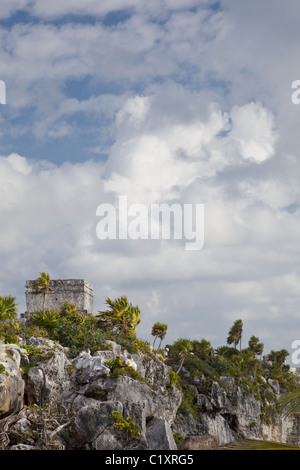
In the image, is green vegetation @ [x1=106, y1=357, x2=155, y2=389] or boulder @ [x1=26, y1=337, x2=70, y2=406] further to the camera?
green vegetation @ [x1=106, y1=357, x2=155, y2=389]

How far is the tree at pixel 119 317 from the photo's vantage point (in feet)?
141

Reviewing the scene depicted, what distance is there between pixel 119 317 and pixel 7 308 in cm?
1002

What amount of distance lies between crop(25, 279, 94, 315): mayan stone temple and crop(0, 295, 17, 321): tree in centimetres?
1462

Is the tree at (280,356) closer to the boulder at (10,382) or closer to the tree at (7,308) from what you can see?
the tree at (7,308)

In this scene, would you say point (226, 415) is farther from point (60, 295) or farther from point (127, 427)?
point (127, 427)

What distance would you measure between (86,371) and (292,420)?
46.6 m

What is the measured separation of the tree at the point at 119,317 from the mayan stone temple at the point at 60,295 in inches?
443

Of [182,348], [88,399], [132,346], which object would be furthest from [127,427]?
[182,348]

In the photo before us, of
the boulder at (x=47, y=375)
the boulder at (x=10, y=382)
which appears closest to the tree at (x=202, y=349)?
the boulder at (x=47, y=375)

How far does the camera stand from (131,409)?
858 inches

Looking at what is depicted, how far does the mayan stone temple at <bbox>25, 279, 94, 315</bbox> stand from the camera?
54.2 metres

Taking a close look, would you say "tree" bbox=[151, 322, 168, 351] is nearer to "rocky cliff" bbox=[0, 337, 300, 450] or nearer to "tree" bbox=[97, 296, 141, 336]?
"tree" bbox=[97, 296, 141, 336]

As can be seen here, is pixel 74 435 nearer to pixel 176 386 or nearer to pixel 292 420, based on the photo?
pixel 176 386

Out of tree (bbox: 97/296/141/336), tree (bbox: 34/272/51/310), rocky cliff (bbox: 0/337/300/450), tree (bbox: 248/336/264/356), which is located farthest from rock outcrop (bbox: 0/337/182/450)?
tree (bbox: 248/336/264/356)
